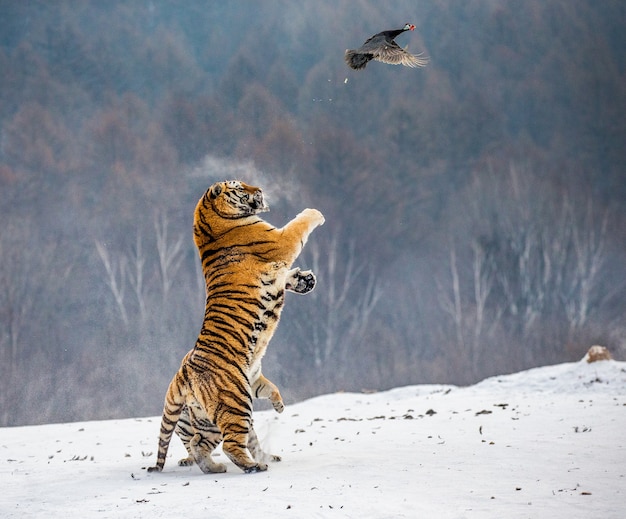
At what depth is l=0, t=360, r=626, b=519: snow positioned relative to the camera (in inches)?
125

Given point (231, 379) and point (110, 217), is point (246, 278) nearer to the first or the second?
point (231, 379)

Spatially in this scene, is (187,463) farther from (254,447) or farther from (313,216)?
(313,216)

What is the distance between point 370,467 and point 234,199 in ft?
5.28

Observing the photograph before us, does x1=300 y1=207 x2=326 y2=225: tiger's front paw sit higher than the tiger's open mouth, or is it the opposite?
the tiger's open mouth

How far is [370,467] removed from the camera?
13.1ft

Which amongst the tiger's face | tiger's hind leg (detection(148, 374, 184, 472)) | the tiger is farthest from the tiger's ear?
tiger's hind leg (detection(148, 374, 184, 472))

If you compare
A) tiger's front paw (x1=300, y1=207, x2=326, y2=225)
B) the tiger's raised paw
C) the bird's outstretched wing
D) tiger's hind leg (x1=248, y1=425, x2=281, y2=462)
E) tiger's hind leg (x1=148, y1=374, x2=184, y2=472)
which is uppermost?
the bird's outstretched wing

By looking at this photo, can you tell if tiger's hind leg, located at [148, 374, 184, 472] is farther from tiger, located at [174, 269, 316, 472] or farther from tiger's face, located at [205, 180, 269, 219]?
tiger's face, located at [205, 180, 269, 219]

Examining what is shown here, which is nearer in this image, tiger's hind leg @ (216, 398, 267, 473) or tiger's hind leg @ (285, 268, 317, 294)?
tiger's hind leg @ (216, 398, 267, 473)

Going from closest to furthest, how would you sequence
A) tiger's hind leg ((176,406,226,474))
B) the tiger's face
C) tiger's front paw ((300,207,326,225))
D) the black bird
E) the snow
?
the snow
tiger's hind leg ((176,406,226,474))
the tiger's face
tiger's front paw ((300,207,326,225))
the black bird

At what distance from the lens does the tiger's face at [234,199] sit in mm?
4250

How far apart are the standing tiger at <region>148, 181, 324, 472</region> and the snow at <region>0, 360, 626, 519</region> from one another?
211 mm

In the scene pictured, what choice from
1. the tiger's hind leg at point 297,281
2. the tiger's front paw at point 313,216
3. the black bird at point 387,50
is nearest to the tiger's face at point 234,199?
the tiger's front paw at point 313,216

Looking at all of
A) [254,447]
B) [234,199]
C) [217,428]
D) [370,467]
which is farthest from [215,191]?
[370,467]
